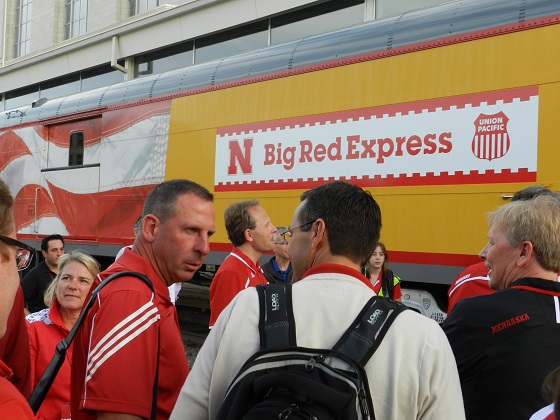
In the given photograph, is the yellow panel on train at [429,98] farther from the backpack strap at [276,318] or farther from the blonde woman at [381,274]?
the backpack strap at [276,318]

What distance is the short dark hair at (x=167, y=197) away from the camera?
264cm

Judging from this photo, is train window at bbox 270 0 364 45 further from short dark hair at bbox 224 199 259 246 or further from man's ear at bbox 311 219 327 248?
man's ear at bbox 311 219 327 248

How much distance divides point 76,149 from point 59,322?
905cm

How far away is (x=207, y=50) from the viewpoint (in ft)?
64.2

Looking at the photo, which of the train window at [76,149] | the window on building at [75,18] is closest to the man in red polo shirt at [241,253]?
the train window at [76,149]

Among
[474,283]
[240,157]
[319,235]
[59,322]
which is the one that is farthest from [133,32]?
[319,235]

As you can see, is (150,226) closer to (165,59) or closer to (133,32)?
(165,59)

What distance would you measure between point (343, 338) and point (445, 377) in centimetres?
31

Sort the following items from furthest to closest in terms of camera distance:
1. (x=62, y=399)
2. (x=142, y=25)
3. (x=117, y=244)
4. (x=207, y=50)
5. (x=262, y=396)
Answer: (x=142, y=25), (x=207, y=50), (x=117, y=244), (x=62, y=399), (x=262, y=396)

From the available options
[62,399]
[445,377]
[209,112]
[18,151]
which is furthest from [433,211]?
[18,151]

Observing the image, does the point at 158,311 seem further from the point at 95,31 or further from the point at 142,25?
the point at 95,31

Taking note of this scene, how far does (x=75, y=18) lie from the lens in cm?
2667

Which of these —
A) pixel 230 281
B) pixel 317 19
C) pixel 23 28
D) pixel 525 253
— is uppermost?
pixel 23 28

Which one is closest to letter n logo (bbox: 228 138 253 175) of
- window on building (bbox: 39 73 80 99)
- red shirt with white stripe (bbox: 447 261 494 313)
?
red shirt with white stripe (bbox: 447 261 494 313)
